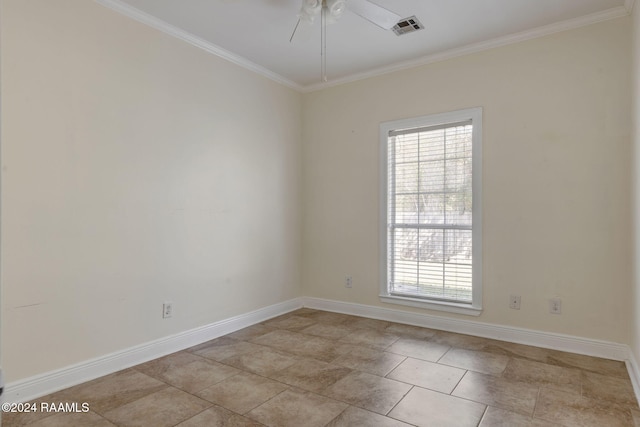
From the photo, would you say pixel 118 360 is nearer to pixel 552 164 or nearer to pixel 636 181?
pixel 552 164

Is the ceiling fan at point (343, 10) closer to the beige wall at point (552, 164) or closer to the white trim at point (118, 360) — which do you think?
the beige wall at point (552, 164)

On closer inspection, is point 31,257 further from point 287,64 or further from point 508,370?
point 508,370

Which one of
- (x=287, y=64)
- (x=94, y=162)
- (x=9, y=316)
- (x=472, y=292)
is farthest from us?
(x=287, y=64)

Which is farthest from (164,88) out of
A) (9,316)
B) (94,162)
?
(9,316)

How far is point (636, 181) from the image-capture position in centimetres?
260

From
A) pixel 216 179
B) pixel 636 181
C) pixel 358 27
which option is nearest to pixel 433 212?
pixel 636 181

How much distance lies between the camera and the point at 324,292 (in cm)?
443

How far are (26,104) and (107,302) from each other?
137cm

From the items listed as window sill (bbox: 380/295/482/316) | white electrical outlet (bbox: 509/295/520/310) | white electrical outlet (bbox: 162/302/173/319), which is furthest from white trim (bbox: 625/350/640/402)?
white electrical outlet (bbox: 162/302/173/319)

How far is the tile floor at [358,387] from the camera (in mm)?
2105

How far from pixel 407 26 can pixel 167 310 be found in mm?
2998

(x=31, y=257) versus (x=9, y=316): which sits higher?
(x=31, y=257)

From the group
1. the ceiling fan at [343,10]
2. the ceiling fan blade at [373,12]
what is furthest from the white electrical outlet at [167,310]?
the ceiling fan blade at [373,12]

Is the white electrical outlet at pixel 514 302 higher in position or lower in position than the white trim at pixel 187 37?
lower
